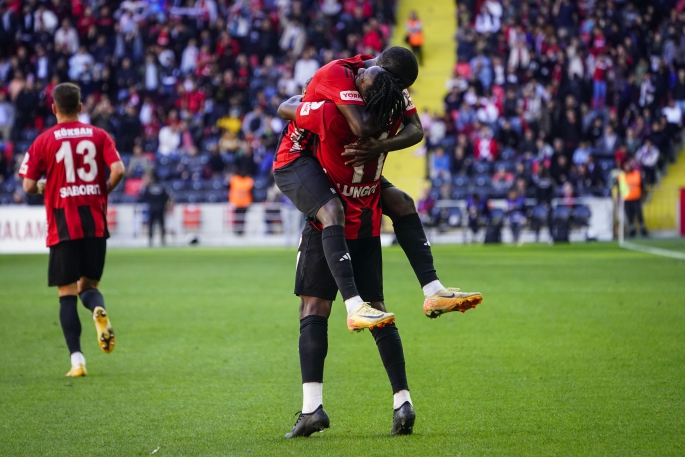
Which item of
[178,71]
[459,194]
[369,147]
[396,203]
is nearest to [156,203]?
[178,71]

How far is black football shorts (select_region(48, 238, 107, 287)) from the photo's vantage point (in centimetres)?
740

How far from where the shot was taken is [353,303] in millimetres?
4883

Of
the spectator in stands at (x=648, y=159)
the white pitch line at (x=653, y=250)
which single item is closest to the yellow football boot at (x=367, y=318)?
the white pitch line at (x=653, y=250)

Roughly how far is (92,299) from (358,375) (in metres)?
2.13

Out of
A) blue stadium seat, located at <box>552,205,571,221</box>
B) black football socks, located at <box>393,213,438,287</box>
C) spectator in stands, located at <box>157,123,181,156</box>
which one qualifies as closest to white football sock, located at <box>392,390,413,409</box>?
black football socks, located at <box>393,213,438,287</box>

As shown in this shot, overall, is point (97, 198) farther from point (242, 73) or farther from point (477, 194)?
point (242, 73)

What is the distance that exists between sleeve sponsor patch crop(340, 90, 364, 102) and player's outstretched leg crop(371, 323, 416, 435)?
1211 millimetres

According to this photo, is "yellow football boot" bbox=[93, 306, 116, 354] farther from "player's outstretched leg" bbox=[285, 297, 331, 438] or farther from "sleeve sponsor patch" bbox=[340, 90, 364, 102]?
"sleeve sponsor patch" bbox=[340, 90, 364, 102]

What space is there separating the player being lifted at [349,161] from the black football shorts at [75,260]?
8.67ft

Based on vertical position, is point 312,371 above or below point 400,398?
above

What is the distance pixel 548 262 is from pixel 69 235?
11.8 m

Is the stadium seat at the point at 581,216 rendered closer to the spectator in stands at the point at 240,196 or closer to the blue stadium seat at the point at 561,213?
the blue stadium seat at the point at 561,213

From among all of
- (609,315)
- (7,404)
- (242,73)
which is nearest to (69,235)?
(7,404)

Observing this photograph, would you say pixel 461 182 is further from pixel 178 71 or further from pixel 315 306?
pixel 315 306
